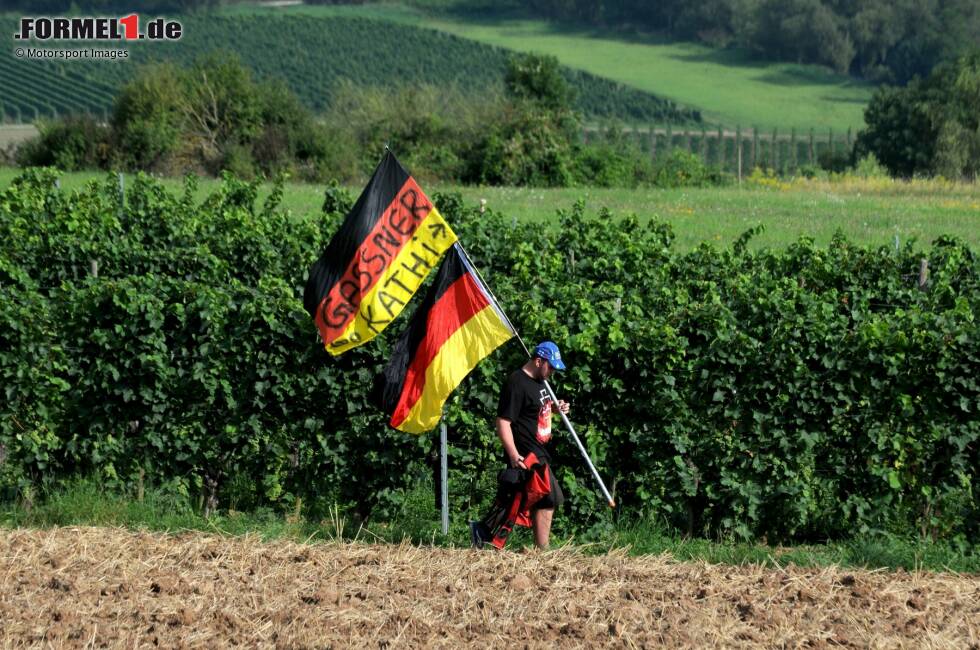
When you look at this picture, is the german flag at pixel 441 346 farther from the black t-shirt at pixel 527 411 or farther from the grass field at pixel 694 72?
the grass field at pixel 694 72

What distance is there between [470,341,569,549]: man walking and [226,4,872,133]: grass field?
245ft

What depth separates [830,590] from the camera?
848cm

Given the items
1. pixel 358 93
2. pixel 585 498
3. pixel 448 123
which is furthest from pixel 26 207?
pixel 358 93

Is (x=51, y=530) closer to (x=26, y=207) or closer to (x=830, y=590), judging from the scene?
(x=830, y=590)

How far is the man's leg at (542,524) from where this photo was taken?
374 inches

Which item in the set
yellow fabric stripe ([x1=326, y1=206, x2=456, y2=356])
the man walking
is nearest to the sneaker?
the man walking

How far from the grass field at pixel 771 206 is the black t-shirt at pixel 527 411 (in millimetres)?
14969

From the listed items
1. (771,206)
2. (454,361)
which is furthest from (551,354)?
(771,206)

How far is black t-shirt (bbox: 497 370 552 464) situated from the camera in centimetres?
934

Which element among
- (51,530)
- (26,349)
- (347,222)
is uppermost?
(347,222)

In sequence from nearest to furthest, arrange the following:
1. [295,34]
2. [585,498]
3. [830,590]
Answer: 1. [830,590]
2. [585,498]
3. [295,34]

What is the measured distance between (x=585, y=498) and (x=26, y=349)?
4.55m

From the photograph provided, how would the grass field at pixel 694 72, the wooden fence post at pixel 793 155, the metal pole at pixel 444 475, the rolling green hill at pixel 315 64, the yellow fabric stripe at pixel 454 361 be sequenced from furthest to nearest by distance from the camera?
1. the grass field at pixel 694 72
2. the rolling green hill at pixel 315 64
3. the wooden fence post at pixel 793 155
4. the metal pole at pixel 444 475
5. the yellow fabric stripe at pixel 454 361

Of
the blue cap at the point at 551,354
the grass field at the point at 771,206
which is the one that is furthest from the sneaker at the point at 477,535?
the grass field at the point at 771,206
